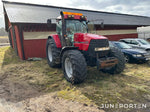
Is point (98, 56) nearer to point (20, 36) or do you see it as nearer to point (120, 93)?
point (120, 93)

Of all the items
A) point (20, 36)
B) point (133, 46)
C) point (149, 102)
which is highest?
point (20, 36)

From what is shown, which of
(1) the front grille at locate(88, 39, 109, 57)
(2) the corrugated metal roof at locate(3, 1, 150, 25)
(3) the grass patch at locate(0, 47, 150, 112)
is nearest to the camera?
(3) the grass patch at locate(0, 47, 150, 112)

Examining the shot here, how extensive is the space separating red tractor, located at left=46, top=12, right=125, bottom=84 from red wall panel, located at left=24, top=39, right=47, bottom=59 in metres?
3.96

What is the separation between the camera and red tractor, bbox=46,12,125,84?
394 cm

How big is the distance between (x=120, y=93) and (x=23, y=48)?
7.33 metres

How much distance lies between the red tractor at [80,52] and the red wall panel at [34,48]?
13.0 feet

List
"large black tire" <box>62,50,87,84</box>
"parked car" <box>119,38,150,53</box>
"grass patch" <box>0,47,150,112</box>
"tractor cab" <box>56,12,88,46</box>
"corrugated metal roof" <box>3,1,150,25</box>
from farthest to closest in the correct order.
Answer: "corrugated metal roof" <box>3,1,150,25</box> → "parked car" <box>119,38,150,53</box> → "tractor cab" <box>56,12,88,46</box> → "large black tire" <box>62,50,87,84</box> → "grass patch" <box>0,47,150,112</box>

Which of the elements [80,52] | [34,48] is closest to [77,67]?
[80,52]

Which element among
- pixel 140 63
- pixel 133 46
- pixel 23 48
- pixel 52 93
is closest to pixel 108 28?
pixel 133 46

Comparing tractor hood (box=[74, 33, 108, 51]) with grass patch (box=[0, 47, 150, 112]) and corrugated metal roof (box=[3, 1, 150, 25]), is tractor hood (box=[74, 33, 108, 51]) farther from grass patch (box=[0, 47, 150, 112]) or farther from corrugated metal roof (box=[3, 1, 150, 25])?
corrugated metal roof (box=[3, 1, 150, 25])

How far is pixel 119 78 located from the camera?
4.80m

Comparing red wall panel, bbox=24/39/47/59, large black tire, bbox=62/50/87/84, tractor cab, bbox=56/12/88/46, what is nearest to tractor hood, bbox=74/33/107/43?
tractor cab, bbox=56/12/88/46

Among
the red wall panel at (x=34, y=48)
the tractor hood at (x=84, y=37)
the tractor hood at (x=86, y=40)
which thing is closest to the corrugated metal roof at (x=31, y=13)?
the red wall panel at (x=34, y=48)

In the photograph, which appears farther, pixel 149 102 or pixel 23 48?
pixel 23 48
